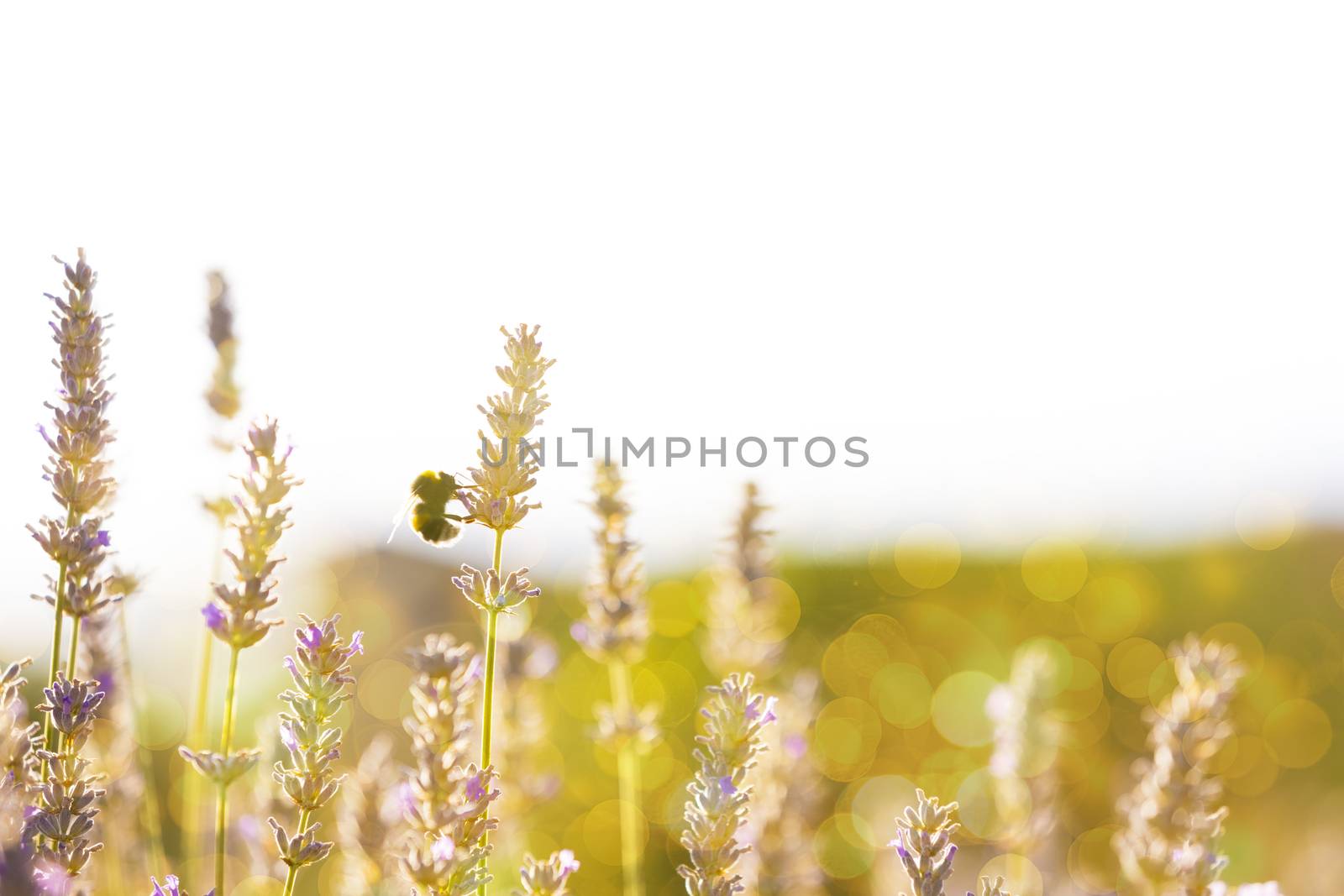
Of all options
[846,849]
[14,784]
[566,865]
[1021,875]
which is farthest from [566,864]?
[846,849]

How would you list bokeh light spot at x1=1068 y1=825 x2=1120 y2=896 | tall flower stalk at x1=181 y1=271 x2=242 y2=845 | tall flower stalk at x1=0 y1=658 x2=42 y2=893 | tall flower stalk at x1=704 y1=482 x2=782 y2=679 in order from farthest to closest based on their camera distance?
bokeh light spot at x1=1068 y1=825 x2=1120 y2=896 < tall flower stalk at x1=704 y1=482 x2=782 y2=679 < tall flower stalk at x1=181 y1=271 x2=242 y2=845 < tall flower stalk at x1=0 y1=658 x2=42 y2=893

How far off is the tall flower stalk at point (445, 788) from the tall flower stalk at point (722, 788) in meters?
0.34

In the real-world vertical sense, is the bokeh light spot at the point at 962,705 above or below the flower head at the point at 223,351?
below

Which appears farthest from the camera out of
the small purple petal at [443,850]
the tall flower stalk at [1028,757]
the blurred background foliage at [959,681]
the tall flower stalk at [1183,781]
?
the blurred background foliage at [959,681]

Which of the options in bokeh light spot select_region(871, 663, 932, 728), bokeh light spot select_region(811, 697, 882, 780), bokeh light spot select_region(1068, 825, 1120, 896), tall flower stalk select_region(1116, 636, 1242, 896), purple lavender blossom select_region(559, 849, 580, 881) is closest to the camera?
purple lavender blossom select_region(559, 849, 580, 881)

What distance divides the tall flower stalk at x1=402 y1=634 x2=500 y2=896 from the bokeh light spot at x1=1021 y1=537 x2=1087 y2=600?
6225 mm

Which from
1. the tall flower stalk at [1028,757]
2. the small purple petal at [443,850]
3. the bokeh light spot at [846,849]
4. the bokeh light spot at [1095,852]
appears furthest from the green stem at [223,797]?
the bokeh light spot at [1095,852]

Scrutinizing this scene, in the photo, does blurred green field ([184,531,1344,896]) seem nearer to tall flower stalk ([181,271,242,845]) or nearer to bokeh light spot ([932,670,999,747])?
bokeh light spot ([932,670,999,747])

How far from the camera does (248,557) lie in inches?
62.4

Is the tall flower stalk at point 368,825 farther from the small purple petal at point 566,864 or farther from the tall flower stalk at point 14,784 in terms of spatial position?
the tall flower stalk at point 14,784

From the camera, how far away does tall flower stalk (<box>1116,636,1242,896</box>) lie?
1786 mm

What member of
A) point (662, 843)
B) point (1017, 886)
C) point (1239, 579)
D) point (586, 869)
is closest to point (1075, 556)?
point (1239, 579)

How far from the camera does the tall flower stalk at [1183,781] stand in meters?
1.79

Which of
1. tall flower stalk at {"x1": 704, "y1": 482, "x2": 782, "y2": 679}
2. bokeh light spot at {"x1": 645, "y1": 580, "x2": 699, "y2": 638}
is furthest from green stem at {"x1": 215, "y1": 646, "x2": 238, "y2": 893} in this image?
A: bokeh light spot at {"x1": 645, "y1": 580, "x2": 699, "y2": 638}
